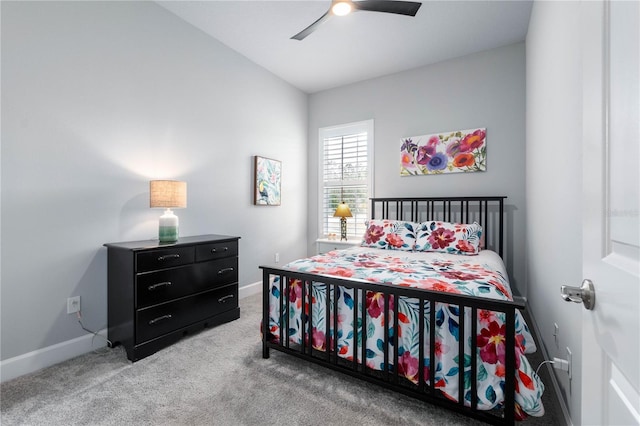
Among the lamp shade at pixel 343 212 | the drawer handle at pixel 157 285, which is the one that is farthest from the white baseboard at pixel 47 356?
the lamp shade at pixel 343 212

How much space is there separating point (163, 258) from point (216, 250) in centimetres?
48

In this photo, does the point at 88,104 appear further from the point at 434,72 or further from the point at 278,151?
the point at 434,72

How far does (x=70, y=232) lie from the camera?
2.10 m

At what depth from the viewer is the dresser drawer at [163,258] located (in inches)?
81.7

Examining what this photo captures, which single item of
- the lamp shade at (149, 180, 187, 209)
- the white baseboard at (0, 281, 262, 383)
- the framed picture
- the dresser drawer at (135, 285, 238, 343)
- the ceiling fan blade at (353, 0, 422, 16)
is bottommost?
the white baseboard at (0, 281, 262, 383)

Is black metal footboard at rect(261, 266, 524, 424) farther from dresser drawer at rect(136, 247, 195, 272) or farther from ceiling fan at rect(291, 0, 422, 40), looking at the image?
ceiling fan at rect(291, 0, 422, 40)

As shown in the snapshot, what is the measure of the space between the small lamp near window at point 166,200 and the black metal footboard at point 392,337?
954mm

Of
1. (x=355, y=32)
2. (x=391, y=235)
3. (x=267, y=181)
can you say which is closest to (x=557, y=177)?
(x=391, y=235)

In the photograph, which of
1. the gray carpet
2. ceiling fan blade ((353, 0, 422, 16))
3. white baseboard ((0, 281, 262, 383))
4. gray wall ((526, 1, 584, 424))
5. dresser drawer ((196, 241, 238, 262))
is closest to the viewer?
gray wall ((526, 1, 584, 424))

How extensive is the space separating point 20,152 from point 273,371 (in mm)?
2100

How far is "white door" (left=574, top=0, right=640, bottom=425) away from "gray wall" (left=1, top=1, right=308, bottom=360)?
2.75m

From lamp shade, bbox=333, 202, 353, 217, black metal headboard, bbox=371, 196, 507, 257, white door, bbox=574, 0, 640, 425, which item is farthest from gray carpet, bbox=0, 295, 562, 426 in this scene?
lamp shade, bbox=333, 202, 353, 217

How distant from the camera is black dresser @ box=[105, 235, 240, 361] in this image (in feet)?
6.77

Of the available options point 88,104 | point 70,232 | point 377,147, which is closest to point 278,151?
point 377,147
